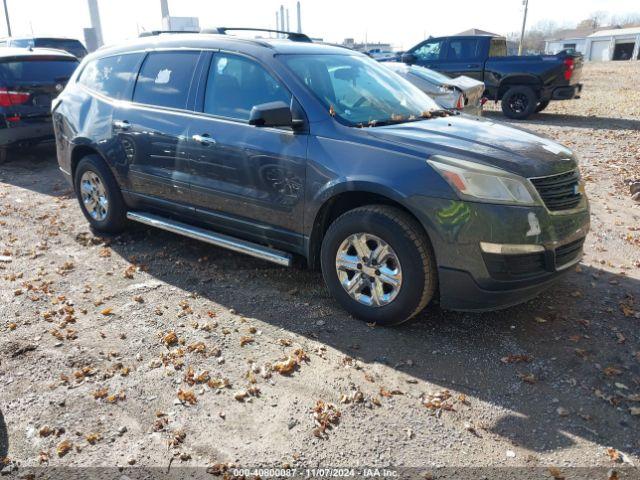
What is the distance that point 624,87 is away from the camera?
75.7ft

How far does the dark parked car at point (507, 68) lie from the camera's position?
1318 centimetres

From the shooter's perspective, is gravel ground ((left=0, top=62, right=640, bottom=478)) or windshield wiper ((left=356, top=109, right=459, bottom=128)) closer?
gravel ground ((left=0, top=62, right=640, bottom=478))

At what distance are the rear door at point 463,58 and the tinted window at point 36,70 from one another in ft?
32.3

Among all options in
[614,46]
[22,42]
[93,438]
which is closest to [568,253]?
[93,438]

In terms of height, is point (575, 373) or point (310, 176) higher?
point (310, 176)

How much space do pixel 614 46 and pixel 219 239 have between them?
244ft

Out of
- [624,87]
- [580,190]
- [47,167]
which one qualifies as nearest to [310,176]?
[580,190]

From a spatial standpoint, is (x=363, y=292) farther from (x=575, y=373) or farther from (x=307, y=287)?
(x=575, y=373)

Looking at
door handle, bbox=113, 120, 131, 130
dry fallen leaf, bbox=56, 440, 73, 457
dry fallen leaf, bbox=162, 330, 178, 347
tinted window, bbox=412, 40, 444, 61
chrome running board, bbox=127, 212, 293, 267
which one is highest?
tinted window, bbox=412, 40, 444, 61

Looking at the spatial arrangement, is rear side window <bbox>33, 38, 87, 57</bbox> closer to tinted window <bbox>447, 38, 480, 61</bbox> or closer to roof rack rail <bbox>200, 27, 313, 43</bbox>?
tinted window <bbox>447, 38, 480, 61</bbox>

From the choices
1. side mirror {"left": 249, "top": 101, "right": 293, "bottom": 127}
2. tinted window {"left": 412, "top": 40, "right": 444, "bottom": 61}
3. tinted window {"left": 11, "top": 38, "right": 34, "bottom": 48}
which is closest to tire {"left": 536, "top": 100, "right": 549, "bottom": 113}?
tinted window {"left": 412, "top": 40, "right": 444, "bottom": 61}

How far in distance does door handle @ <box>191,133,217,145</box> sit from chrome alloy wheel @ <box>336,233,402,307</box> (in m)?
1.43

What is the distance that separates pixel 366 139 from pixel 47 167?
7.41 meters

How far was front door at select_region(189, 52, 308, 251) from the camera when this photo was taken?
156 inches
